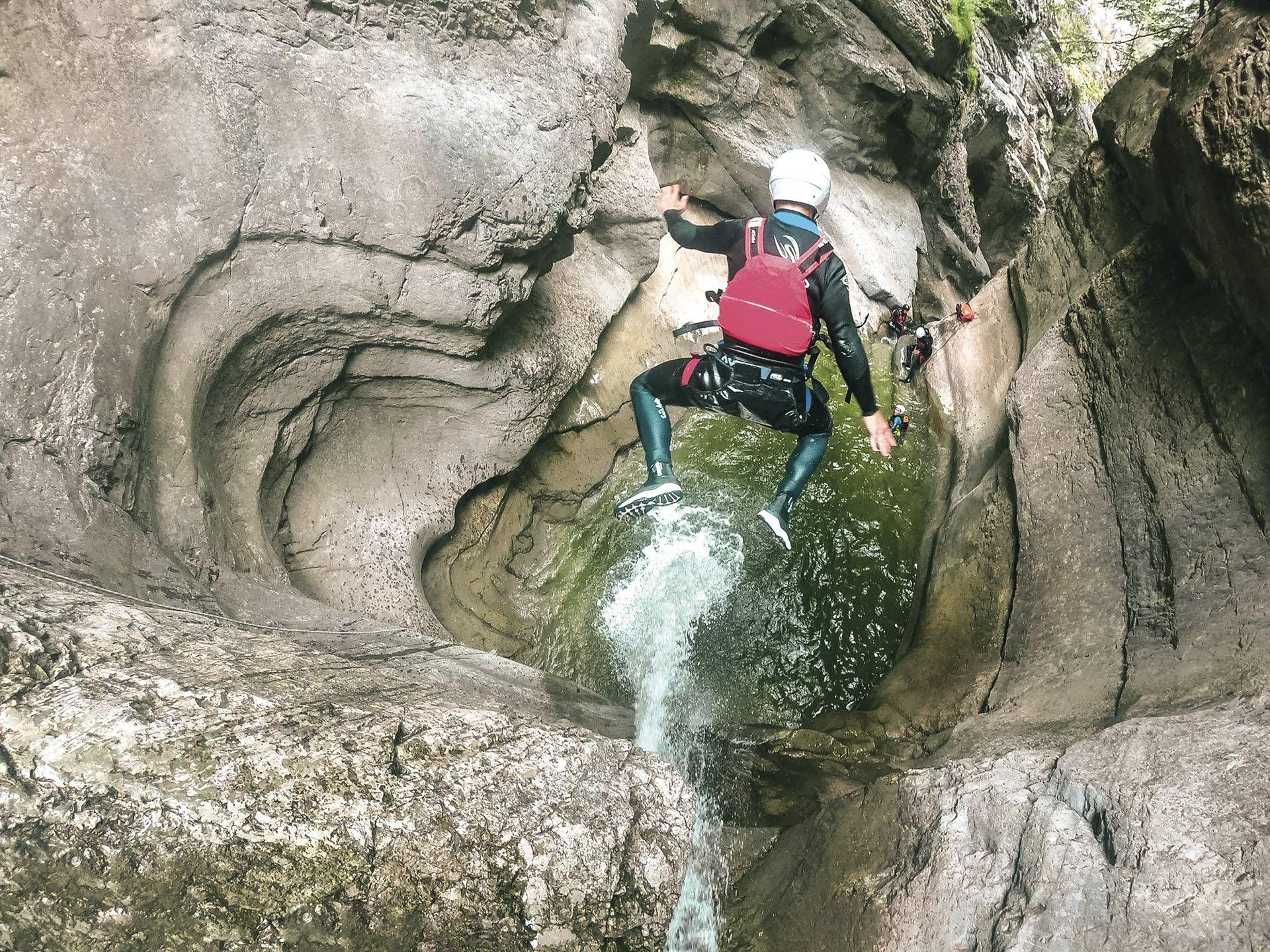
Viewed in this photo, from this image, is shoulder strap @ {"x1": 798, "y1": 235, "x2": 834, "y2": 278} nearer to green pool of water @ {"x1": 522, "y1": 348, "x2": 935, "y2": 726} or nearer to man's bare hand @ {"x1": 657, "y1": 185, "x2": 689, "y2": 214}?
man's bare hand @ {"x1": 657, "y1": 185, "x2": 689, "y2": 214}

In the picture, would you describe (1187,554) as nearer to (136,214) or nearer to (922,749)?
(922,749)

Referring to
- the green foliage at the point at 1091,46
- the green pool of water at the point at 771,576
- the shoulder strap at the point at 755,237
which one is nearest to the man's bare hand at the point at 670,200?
the shoulder strap at the point at 755,237

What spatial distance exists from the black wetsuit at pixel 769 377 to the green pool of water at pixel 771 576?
66.2 inches

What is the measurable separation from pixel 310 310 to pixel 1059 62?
15.2m

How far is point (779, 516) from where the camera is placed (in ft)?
18.5

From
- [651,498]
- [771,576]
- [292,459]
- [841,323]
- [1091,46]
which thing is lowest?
[771,576]

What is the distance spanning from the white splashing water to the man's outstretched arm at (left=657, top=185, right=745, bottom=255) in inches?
68.2

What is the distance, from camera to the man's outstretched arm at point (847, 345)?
16.9 feet

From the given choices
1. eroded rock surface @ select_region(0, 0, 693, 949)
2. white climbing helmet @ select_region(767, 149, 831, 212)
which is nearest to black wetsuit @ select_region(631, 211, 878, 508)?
white climbing helmet @ select_region(767, 149, 831, 212)

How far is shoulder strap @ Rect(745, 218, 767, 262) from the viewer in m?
5.23

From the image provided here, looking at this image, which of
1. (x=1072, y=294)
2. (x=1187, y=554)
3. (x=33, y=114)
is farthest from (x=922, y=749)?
(x=33, y=114)

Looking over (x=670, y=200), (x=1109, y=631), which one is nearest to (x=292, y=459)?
(x=670, y=200)

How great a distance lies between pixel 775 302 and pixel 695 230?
0.86 metres

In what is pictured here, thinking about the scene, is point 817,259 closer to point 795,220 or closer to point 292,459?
point 795,220
